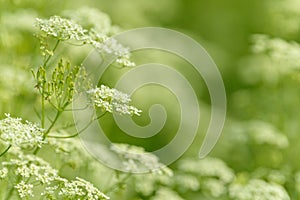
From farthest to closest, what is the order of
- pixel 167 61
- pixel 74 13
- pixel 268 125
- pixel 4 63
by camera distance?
pixel 167 61
pixel 268 125
pixel 4 63
pixel 74 13

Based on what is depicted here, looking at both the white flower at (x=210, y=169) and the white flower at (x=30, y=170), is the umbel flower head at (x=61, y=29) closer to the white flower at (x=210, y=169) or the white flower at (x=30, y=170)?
the white flower at (x=30, y=170)

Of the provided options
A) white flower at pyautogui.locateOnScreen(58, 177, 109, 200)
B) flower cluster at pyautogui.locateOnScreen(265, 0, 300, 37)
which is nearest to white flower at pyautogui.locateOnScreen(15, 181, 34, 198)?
white flower at pyautogui.locateOnScreen(58, 177, 109, 200)

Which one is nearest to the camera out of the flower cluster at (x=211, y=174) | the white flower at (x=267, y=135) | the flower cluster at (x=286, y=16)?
the flower cluster at (x=211, y=174)

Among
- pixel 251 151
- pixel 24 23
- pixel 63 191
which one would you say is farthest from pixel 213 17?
pixel 63 191

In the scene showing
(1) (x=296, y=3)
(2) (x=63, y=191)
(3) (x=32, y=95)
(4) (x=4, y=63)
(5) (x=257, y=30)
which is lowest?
(2) (x=63, y=191)

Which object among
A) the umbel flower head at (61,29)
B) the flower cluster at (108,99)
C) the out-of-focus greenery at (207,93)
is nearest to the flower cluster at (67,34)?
the umbel flower head at (61,29)

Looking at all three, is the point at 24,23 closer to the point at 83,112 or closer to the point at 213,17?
the point at 83,112
